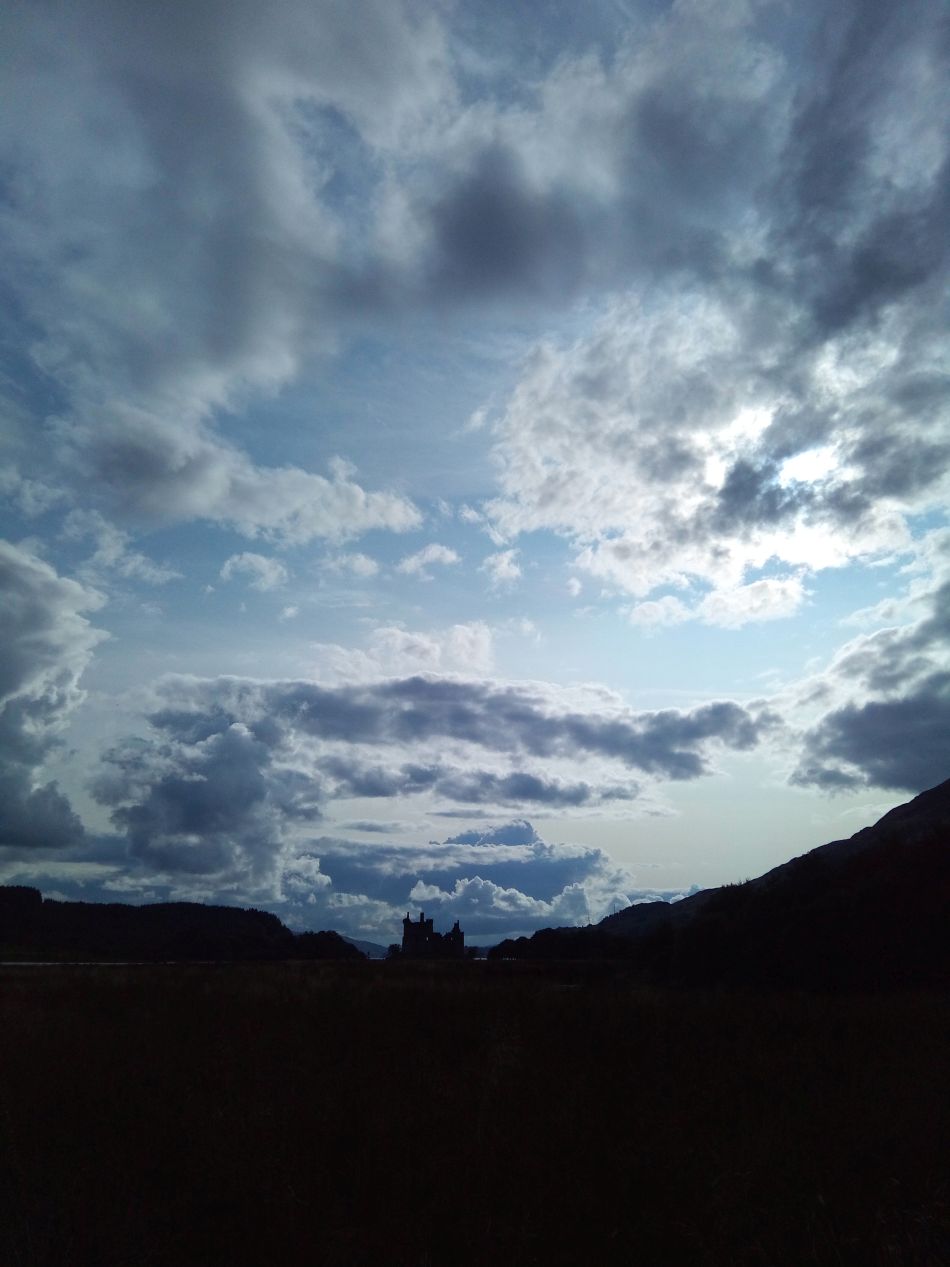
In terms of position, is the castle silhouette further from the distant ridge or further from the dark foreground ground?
the dark foreground ground

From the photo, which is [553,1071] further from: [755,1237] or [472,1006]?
[472,1006]

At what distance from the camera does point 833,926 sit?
2702 cm

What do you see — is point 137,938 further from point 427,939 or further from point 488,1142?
point 488,1142

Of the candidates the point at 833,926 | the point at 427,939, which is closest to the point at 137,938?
the point at 427,939

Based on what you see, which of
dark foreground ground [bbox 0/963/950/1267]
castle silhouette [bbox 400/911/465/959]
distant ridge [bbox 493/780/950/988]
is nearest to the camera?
dark foreground ground [bbox 0/963/950/1267]

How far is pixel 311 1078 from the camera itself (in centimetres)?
1091

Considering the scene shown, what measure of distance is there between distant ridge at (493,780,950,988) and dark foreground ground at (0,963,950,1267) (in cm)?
1242

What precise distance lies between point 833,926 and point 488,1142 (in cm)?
2264

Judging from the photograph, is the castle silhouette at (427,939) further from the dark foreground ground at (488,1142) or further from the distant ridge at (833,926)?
the dark foreground ground at (488,1142)

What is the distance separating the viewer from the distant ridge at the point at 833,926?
2581 cm

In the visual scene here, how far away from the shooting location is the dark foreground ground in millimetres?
6461

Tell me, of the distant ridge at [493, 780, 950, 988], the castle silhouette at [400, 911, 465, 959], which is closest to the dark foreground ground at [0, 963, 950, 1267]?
the distant ridge at [493, 780, 950, 988]

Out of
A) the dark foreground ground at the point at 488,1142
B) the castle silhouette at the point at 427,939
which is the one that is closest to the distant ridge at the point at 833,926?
the dark foreground ground at the point at 488,1142

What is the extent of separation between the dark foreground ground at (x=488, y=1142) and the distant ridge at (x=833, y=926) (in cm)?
1242
